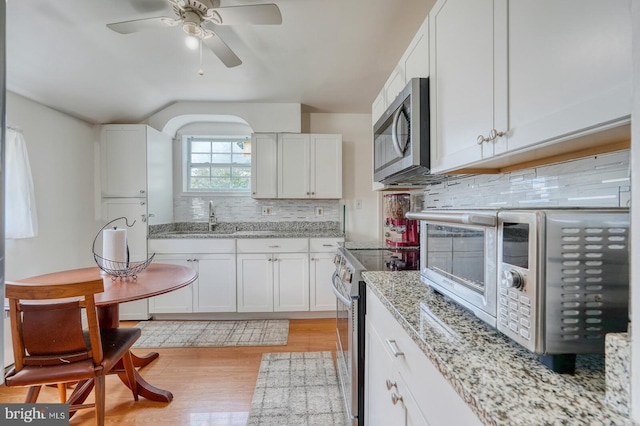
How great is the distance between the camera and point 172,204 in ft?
11.6

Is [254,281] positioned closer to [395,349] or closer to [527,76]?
[395,349]

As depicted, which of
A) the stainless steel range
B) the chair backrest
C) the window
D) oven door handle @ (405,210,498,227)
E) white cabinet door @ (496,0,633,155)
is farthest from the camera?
the window

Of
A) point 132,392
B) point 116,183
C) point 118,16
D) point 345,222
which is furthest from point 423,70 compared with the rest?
point 116,183

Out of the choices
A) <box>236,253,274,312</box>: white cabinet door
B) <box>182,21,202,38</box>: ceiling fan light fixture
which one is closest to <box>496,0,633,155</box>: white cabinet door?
<box>182,21,202,38</box>: ceiling fan light fixture

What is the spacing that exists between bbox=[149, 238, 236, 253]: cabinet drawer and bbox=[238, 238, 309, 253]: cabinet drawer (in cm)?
13

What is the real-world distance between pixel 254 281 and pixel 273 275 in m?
0.21

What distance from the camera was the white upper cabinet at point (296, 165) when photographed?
3.17 meters

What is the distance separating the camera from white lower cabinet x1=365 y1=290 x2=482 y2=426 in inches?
22.5

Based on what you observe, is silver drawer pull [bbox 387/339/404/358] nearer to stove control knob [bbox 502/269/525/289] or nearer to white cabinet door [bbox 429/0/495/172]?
stove control knob [bbox 502/269/525/289]

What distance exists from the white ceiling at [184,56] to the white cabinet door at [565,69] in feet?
4.55

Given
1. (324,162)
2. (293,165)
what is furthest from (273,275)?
(324,162)

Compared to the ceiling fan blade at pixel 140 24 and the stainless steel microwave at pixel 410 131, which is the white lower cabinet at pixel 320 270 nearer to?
the stainless steel microwave at pixel 410 131

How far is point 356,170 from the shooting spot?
11.5 feet

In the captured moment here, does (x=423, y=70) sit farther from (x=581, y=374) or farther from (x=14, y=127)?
(x=14, y=127)
